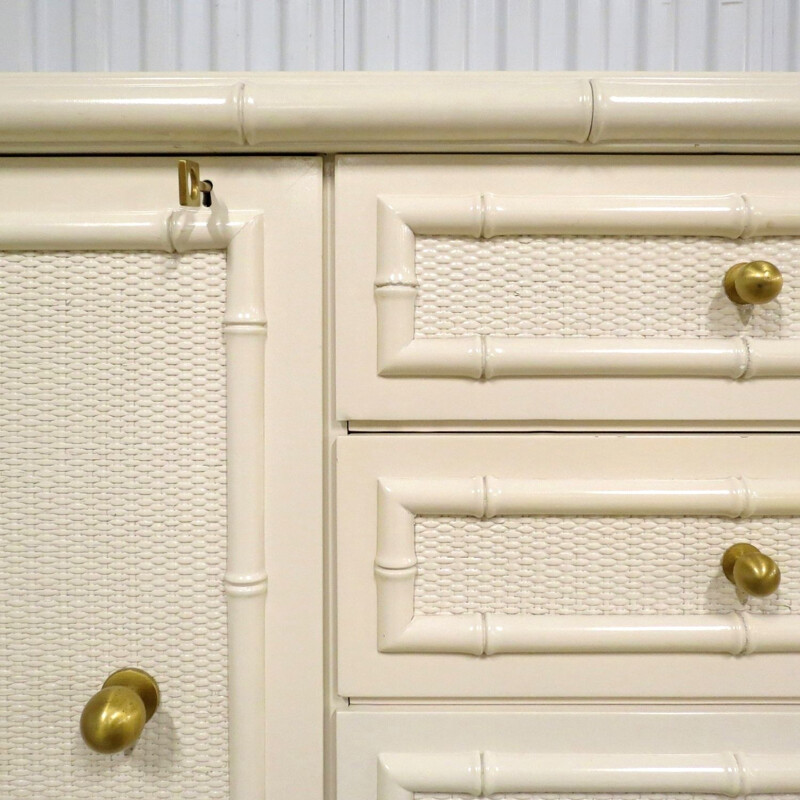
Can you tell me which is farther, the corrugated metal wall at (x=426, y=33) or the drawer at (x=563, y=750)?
the corrugated metal wall at (x=426, y=33)

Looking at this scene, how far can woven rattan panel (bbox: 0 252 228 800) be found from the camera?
39 cm

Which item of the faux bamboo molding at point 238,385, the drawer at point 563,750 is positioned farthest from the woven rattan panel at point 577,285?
the drawer at point 563,750

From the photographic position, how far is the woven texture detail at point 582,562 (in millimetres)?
391

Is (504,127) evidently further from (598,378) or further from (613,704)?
(613,704)

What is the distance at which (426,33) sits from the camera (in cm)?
69

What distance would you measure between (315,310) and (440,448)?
12cm

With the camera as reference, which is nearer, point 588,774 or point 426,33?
point 588,774

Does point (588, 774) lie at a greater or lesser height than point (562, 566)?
lesser

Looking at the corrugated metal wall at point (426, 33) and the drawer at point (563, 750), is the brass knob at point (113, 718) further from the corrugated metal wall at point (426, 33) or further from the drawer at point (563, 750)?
the corrugated metal wall at point (426, 33)

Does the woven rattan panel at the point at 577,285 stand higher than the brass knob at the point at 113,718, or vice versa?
the woven rattan panel at the point at 577,285

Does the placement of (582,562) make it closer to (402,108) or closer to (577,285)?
(577,285)

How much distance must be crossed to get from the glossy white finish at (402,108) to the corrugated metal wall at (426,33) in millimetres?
383

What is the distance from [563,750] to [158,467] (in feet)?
1.06

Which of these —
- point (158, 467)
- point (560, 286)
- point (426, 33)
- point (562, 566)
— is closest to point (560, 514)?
point (562, 566)
